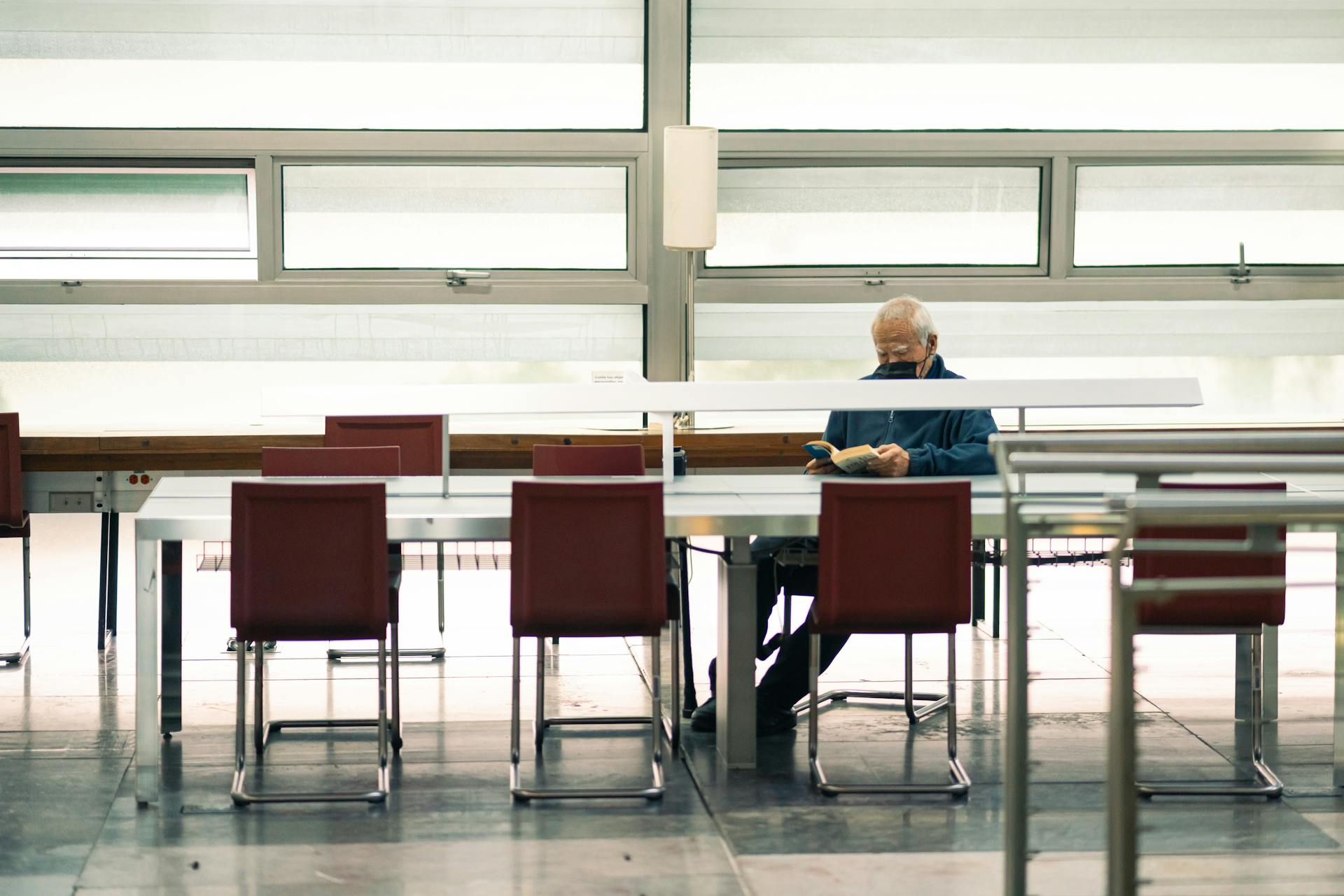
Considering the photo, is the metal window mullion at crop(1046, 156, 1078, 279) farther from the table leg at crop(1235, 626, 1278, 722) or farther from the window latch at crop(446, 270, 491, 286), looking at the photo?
the table leg at crop(1235, 626, 1278, 722)

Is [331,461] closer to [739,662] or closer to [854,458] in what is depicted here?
[739,662]

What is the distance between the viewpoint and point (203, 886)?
10.9ft

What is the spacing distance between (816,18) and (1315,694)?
4.02 meters

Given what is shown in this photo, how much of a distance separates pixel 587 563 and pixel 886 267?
13.0 ft

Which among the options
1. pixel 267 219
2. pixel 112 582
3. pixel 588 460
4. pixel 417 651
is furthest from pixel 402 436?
pixel 267 219

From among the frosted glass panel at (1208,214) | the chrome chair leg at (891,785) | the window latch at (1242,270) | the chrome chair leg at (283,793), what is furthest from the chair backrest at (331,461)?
the window latch at (1242,270)

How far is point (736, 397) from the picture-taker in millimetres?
4406

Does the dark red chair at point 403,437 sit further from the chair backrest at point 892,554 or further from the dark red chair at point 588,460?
the chair backrest at point 892,554

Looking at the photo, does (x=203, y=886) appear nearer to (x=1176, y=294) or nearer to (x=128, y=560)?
(x=128, y=560)

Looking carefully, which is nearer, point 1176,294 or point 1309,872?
point 1309,872

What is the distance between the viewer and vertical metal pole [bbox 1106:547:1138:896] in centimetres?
212

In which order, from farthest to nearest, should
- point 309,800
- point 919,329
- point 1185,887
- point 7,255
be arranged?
point 7,255
point 919,329
point 309,800
point 1185,887

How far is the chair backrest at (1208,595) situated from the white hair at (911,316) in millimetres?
1043

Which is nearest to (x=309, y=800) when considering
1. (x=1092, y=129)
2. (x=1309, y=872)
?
(x=1309, y=872)
